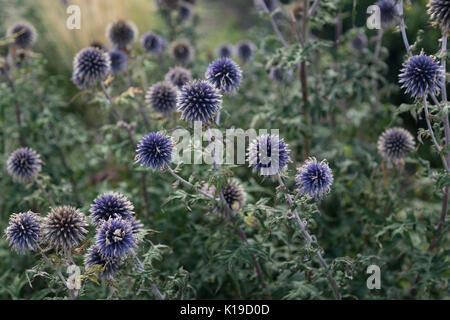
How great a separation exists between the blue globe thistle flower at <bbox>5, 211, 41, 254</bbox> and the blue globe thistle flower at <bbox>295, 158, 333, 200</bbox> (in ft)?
5.02

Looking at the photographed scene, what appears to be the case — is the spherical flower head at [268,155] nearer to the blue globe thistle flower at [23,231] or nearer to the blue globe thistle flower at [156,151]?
the blue globe thistle flower at [156,151]

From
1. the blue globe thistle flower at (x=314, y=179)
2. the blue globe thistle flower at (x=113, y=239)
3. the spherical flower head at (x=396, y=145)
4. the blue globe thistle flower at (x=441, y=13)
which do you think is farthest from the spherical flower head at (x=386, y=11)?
the blue globe thistle flower at (x=113, y=239)

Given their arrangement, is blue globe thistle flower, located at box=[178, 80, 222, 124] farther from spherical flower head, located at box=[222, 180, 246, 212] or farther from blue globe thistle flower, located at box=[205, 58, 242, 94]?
spherical flower head, located at box=[222, 180, 246, 212]

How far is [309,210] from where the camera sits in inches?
92.4

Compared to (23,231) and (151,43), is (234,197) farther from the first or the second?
(151,43)

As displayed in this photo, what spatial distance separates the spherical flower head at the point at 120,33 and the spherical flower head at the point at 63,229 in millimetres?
2222

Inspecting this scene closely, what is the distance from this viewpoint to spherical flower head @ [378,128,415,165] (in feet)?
10.7

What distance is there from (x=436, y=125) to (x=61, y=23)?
7019mm

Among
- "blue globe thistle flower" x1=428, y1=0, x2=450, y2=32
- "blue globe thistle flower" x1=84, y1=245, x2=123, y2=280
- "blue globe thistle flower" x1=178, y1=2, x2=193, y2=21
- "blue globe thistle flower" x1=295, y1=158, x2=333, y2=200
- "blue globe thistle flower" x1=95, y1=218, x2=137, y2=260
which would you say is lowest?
"blue globe thistle flower" x1=84, y1=245, x2=123, y2=280

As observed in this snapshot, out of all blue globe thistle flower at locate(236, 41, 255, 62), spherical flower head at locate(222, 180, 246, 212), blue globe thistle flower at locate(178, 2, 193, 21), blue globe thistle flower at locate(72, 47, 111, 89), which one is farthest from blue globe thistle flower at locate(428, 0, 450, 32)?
blue globe thistle flower at locate(178, 2, 193, 21)
